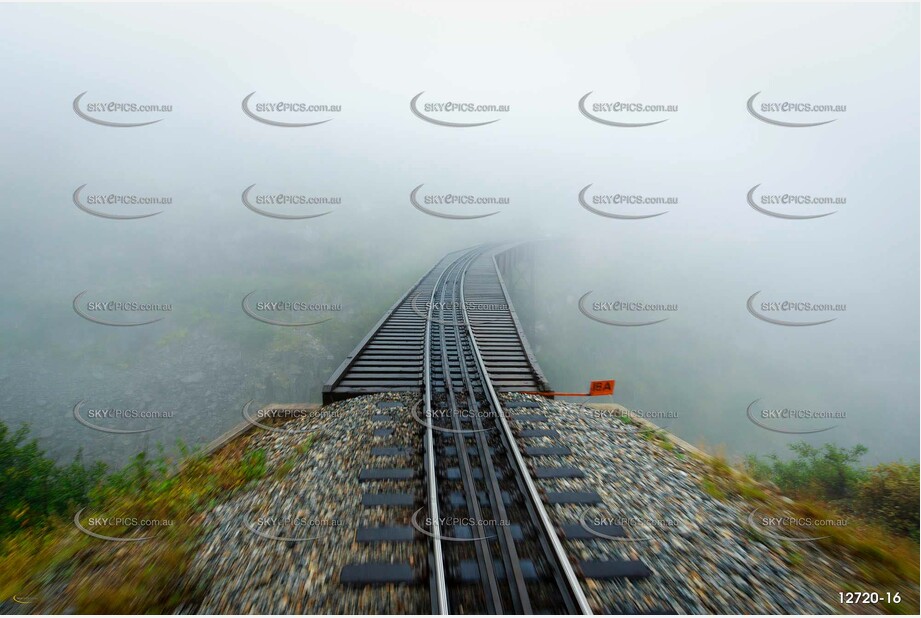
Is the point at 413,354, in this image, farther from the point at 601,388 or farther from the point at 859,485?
the point at 859,485

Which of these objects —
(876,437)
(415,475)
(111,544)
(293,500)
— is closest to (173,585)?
(293,500)

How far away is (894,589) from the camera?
2.71 m

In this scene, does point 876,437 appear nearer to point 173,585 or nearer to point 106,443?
point 173,585

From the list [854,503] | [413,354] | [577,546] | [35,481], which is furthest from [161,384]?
[854,503]

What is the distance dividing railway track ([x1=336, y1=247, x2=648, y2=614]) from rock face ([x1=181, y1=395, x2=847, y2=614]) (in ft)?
0.38

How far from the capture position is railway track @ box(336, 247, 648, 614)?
2225mm

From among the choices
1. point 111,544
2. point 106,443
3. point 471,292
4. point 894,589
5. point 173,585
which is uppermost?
point 471,292

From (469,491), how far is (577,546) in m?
0.95

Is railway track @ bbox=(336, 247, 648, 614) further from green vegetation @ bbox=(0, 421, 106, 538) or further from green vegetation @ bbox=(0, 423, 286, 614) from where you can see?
green vegetation @ bbox=(0, 421, 106, 538)

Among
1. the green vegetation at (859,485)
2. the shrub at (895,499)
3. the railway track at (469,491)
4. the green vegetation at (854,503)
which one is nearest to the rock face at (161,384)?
the railway track at (469,491)

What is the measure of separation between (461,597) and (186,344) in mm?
19196

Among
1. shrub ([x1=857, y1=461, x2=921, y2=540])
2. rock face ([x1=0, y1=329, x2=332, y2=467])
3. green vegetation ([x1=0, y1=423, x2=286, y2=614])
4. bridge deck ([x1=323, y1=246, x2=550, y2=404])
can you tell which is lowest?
shrub ([x1=857, y1=461, x2=921, y2=540])

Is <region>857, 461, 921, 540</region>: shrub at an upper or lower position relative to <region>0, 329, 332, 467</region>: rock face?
lower

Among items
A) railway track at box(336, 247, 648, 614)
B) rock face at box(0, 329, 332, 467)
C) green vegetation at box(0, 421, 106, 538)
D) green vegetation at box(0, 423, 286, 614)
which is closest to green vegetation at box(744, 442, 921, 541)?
railway track at box(336, 247, 648, 614)
